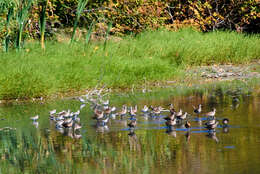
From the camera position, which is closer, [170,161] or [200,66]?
[170,161]

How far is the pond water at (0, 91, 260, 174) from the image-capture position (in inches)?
304

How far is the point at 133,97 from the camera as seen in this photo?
15750 millimetres

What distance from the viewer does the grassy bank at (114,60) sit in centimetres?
1572

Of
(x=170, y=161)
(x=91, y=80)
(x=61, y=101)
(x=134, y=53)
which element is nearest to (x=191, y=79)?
(x=134, y=53)

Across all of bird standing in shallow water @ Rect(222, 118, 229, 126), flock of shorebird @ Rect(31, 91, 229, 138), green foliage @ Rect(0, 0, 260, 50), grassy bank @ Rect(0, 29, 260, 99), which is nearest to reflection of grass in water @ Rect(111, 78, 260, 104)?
grassy bank @ Rect(0, 29, 260, 99)

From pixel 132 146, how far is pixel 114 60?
944 centimetres

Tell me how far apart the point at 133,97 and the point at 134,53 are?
5.11 meters

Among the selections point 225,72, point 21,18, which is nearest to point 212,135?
point 21,18

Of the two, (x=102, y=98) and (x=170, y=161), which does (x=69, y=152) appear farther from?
(x=102, y=98)

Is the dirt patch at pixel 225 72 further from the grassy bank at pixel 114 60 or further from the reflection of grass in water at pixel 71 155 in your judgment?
the reflection of grass in water at pixel 71 155

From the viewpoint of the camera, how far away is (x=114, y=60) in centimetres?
1841

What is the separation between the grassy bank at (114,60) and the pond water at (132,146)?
2568 mm

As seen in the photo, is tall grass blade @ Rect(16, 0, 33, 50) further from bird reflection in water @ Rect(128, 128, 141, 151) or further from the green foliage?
bird reflection in water @ Rect(128, 128, 141, 151)

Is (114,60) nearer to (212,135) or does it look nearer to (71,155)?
(212,135)
